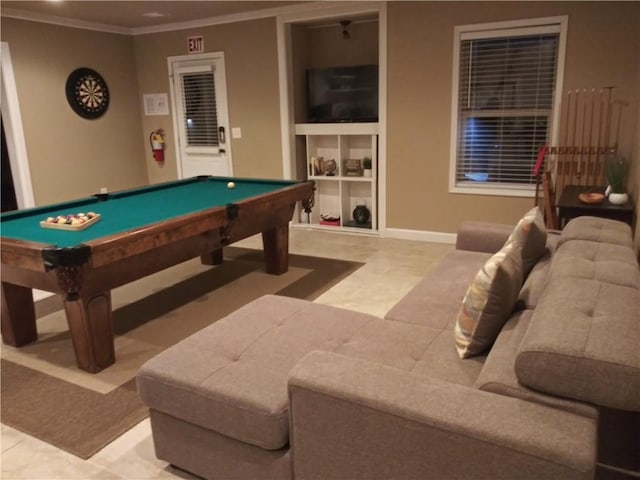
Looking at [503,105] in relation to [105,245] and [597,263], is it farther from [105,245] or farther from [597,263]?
[105,245]

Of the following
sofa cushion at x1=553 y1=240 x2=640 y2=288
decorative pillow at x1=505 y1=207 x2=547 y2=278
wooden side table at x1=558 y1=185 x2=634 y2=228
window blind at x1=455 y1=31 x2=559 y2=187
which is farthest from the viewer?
window blind at x1=455 y1=31 x2=559 y2=187

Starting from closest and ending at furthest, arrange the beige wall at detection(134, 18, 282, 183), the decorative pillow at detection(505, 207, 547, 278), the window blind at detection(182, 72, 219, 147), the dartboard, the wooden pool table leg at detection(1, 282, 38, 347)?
the decorative pillow at detection(505, 207, 547, 278) → the wooden pool table leg at detection(1, 282, 38, 347) → the beige wall at detection(134, 18, 282, 183) → the dartboard → the window blind at detection(182, 72, 219, 147)

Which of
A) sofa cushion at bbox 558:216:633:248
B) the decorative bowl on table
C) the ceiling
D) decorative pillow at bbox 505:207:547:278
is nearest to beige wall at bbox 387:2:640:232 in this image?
the decorative bowl on table

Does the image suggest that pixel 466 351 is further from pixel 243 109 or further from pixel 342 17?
pixel 243 109

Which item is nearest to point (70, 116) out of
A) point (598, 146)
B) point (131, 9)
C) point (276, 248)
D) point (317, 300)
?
point (131, 9)

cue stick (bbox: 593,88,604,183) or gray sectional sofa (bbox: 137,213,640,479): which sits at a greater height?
cue stick (bbox: 593,88,604,183)

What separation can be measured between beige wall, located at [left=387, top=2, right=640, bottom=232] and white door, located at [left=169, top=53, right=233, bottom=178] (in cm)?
218

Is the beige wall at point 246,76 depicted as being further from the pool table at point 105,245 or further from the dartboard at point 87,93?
the pool table at point 105,245

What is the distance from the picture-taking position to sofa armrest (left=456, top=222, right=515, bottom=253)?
9.97ft

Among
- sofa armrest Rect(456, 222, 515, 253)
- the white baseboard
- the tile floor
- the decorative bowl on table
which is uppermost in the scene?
the decorative bowl on table

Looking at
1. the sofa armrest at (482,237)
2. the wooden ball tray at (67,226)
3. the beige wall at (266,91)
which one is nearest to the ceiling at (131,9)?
the beige wall at (266,91)

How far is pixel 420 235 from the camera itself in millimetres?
5426

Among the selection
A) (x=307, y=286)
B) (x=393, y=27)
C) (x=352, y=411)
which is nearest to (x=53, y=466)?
(x=352, y=411)

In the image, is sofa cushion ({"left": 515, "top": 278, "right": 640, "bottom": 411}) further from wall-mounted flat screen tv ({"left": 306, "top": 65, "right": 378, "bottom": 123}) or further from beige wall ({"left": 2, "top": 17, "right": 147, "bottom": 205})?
beige wall ({"left": 2, "top": 17, "right": 147, "bottom": 205})
